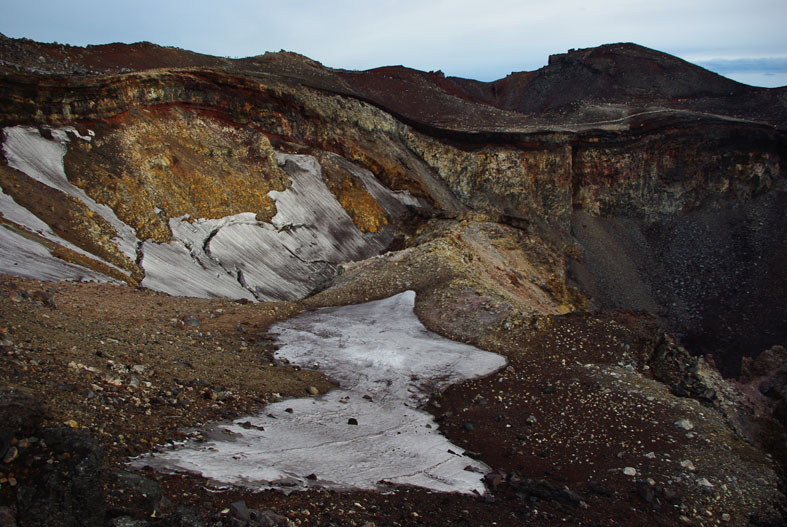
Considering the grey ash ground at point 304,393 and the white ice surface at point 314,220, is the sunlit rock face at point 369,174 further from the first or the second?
the grey ash ground at point 304,393

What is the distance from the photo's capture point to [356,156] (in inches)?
1272

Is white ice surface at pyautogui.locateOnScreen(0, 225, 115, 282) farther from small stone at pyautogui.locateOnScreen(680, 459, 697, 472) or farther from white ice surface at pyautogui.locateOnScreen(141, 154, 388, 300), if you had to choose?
small stone at pyautogui.locateOnScreen(680, 459, 697, 472)

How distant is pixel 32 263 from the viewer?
524 inches

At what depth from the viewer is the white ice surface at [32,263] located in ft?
41.8

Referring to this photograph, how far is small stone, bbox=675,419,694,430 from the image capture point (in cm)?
1006

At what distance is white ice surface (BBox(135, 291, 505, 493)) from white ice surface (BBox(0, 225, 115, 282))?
17.3 ft

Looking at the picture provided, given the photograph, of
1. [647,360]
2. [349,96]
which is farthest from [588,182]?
[647,360]

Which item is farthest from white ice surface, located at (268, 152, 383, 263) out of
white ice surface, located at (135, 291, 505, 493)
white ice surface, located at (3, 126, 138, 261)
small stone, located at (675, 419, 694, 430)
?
small stone, located at (675, 419, 694, 430)

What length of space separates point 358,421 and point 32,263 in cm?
908

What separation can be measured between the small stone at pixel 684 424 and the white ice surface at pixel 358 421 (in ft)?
12.5

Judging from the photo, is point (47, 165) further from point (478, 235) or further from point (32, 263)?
point (478, 235)

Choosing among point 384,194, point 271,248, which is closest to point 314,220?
point 271,248

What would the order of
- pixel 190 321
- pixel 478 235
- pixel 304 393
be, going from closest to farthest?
pixel 304 393, pixel 190 321, pixel 478 235

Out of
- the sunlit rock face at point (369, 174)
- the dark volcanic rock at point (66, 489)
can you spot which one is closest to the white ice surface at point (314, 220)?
the sunlit rock face at point (369, 174)
